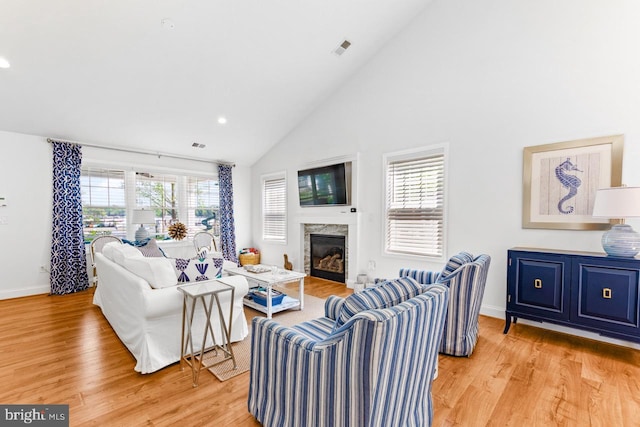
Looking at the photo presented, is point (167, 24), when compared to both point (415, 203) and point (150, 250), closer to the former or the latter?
point (150, 250)

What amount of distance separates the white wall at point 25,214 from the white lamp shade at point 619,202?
6.94 metres

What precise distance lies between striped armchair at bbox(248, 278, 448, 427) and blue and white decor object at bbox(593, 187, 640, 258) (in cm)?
200

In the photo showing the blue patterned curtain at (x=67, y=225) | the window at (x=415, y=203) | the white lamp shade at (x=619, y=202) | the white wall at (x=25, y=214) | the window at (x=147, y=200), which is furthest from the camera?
the window at (x=147, y=200)

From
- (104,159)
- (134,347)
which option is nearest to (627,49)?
(134,347)

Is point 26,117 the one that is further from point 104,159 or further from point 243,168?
point 243,168

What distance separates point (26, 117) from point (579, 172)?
22.5ft

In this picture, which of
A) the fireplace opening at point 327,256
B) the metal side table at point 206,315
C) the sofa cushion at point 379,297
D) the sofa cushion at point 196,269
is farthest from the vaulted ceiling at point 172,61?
the sofa cushion at point 379,297

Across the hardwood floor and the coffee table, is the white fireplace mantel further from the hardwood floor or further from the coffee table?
the hardwood floor

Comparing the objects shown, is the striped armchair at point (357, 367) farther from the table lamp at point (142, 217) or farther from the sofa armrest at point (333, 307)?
the table lamp at point (142, 217)

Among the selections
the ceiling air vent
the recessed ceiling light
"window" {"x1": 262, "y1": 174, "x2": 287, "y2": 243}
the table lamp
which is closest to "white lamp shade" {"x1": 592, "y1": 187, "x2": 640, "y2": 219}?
the ceiling air vent

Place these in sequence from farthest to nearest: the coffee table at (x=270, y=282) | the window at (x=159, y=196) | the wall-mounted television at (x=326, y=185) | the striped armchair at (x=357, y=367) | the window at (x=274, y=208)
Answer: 1. the window at (x=274, y=208)
2. the window at (x=159, y=196)
3. the wall-mounted television at (x=326, y=185)
4. the coffee table at (x=270, y=282)
5. the striped armchair at (x=357, y=367)

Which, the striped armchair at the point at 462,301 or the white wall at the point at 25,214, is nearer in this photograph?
the striped armchair at the point at 462,301

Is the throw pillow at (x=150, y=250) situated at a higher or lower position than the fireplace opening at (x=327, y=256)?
higher

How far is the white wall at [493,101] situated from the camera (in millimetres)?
2840
